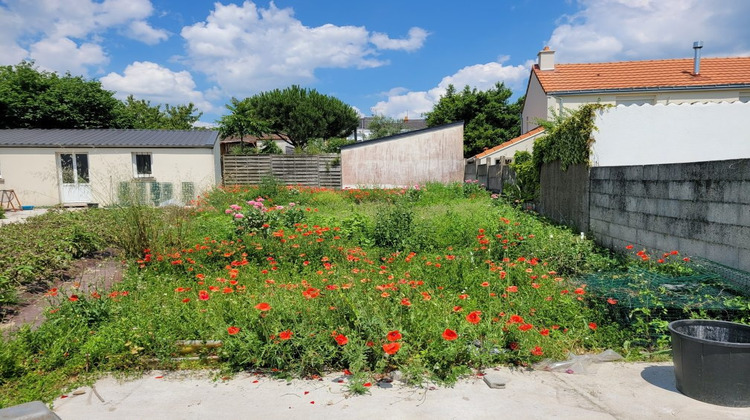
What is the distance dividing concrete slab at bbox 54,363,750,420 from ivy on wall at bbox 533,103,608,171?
174 inches

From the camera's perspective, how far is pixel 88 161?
15.8m

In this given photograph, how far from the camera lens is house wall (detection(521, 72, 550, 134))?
57.9 ft

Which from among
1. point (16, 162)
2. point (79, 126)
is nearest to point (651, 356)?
point (16, 162)

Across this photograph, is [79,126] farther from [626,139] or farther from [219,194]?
[626,139]

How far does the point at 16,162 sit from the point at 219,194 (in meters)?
9.18

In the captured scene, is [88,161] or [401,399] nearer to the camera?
[401,399]

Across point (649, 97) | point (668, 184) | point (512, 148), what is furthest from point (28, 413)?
point (649, 97)

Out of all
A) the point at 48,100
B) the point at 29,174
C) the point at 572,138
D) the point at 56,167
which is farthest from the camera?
the point at 48,100

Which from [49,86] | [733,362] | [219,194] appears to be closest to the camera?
[733,362]

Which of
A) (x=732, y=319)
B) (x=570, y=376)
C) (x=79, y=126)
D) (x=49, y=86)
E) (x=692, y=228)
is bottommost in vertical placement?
(x=570, y=376)

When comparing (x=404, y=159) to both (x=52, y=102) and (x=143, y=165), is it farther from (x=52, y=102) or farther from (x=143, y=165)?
(x=52, y=102)

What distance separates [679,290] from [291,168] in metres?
16.1

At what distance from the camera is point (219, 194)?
1193 centimetres

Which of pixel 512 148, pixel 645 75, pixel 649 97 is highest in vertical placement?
pixel 645 75
